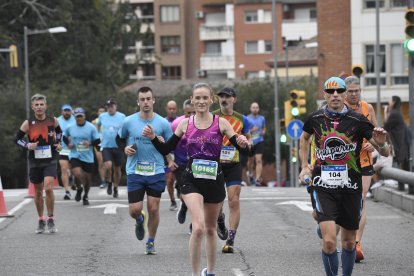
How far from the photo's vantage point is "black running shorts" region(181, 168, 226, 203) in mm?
11258

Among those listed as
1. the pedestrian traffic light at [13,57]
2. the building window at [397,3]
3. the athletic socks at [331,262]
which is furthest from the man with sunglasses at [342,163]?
the building window at [397,3]

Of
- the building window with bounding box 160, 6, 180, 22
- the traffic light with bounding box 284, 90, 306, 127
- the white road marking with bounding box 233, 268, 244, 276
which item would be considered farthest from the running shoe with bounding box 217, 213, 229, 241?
the building window with bounding box 160, 6, 180, 22

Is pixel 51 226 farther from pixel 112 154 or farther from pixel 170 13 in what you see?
pixel 170 13

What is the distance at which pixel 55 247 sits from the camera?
1477 centimetres

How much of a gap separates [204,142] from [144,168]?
8.96 feet

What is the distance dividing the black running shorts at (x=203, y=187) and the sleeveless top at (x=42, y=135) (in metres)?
5.87

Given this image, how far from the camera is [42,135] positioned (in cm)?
1692

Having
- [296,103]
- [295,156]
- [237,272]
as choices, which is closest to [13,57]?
[296,103]

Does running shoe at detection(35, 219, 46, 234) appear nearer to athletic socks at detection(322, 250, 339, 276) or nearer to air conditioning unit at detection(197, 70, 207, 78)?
athletic socks at detection(322, 250, 339, 276)

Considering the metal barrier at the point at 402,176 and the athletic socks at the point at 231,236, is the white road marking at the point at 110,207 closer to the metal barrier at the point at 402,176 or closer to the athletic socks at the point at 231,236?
the metal barrier at the point at 402,176

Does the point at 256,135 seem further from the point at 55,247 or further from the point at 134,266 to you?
the point at 134,266

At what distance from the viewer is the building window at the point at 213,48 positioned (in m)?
110

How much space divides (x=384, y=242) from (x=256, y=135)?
Answer: 14040 mm

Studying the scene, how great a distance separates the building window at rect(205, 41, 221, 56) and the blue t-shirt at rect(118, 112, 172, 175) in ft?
317
